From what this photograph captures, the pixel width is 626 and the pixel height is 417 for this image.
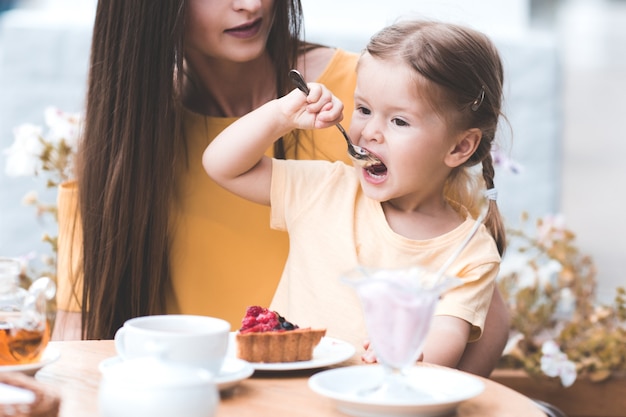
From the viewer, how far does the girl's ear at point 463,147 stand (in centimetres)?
190

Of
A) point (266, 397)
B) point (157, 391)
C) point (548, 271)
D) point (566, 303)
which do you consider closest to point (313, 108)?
point (266, 397)

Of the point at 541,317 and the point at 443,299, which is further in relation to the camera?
the point at 541,317

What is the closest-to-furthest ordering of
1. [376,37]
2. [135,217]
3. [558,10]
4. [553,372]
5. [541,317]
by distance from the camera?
[376,37] < [135,217] < [553,372] < [541,317] < [558,10]

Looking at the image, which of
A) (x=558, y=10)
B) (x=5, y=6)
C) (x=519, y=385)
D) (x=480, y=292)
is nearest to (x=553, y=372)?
(x=519, y=385)

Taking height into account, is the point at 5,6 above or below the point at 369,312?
above

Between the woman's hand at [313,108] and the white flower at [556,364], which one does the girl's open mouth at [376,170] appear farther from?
the white flower at [556,364]

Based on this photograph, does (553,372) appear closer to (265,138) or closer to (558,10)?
(265,138)

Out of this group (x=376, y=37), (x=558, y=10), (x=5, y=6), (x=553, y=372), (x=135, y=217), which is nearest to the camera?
(x=376, y=37)

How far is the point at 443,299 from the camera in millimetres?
1730

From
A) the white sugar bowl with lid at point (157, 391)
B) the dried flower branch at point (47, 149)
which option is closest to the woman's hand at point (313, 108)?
the white sugar bowl with lid at point (157, 391)

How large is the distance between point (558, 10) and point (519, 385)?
2.84m

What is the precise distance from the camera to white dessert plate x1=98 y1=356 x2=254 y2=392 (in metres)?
1.25

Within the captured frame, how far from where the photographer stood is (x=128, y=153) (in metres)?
2.10

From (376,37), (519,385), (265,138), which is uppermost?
(376,37)
